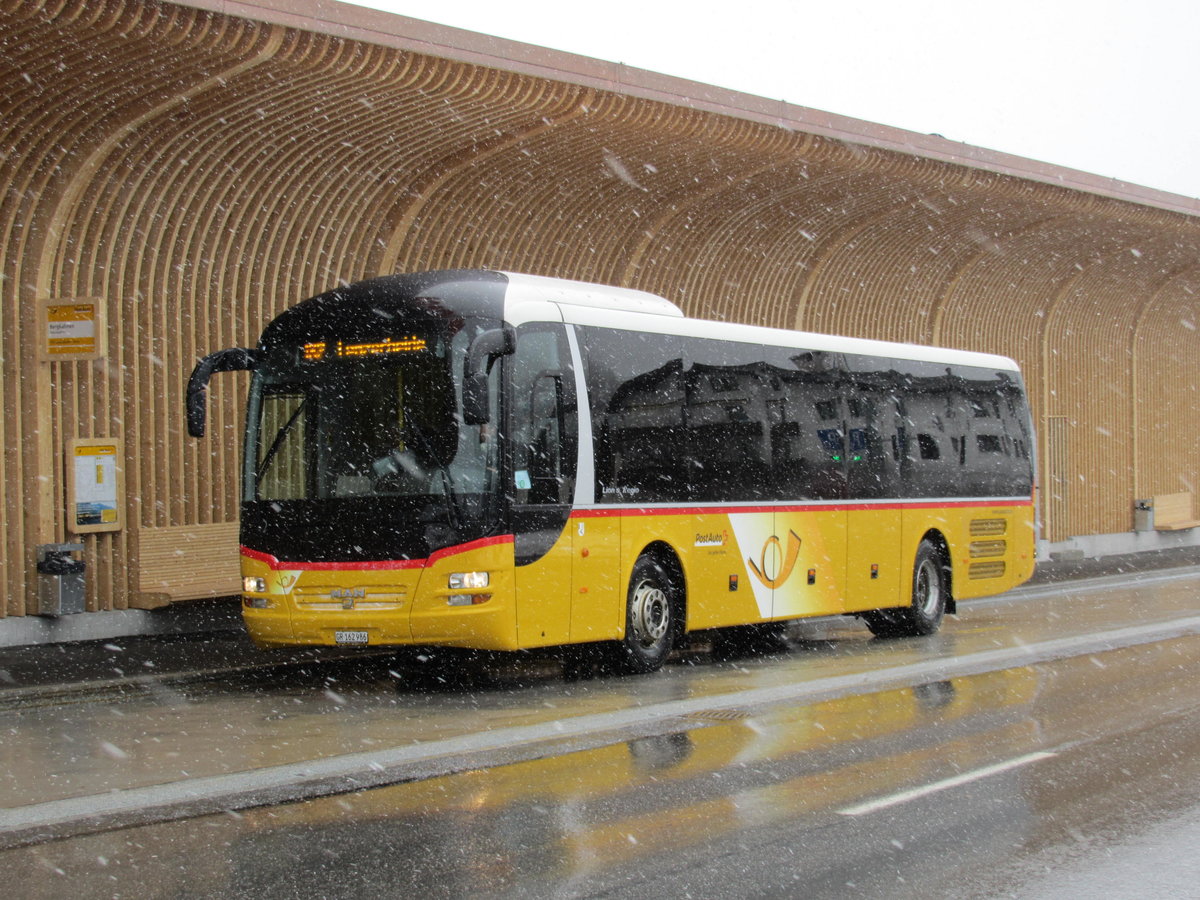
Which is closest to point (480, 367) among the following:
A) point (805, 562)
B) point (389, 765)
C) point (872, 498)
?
point (389, 765)

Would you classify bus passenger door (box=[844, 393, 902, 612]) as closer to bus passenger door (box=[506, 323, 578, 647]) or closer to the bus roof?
the bus roof

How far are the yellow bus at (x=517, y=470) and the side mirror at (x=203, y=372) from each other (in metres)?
0.02

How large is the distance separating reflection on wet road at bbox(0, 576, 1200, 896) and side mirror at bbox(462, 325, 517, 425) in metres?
2.03

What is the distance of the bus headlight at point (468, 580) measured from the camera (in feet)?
38.9

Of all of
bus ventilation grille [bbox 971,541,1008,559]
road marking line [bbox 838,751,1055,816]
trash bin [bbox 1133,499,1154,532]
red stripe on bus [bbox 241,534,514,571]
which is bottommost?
road marking line [bbox 838,751,1055,816]

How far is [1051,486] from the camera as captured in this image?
31688 mm

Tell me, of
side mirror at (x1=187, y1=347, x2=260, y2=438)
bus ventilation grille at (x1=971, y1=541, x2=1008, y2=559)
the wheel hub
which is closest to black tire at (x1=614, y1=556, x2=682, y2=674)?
the wheel hub

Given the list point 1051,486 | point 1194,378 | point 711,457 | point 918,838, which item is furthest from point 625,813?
point 1194,378

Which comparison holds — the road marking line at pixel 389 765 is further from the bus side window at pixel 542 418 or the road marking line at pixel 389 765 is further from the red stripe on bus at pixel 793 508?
the bus side window at pixel 542 418

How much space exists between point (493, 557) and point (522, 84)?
5974 millimetres

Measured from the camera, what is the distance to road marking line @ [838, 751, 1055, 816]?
7.47 metres

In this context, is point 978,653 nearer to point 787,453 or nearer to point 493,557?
point 787,453

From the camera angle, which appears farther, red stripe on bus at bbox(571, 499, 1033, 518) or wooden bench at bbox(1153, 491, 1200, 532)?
wooden bench at bbox(1153, 491, 1200, 532)

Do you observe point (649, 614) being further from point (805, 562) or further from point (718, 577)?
point (805, 562)
